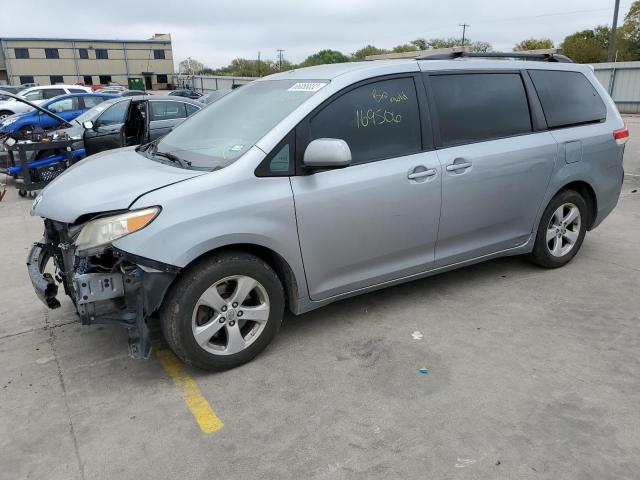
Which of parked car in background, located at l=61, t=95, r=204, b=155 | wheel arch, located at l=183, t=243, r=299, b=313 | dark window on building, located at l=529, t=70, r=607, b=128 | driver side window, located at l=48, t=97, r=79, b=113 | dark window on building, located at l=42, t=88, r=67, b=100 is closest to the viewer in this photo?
wheel arch, located at l=183, t=243, r=299, b=313

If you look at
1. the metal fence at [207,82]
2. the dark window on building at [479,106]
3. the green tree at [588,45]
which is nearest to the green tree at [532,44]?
the green tree at [588,45]

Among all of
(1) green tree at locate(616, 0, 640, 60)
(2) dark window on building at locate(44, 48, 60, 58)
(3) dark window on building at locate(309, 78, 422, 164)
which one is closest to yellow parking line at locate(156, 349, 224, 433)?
(3) dark window on building at locate(309, 78, 422, 164)

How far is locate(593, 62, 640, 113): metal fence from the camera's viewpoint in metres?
26.9

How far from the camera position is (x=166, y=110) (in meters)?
9.98

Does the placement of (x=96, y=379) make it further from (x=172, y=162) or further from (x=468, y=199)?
(x=468, y=199)

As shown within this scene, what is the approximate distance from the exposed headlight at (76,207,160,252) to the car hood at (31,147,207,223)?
0.07 meters

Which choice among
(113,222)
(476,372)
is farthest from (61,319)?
(476,372)

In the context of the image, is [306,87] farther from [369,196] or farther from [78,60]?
[78,60]

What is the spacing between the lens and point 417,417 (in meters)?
2.86

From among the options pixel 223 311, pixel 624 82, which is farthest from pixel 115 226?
pixel 624 82

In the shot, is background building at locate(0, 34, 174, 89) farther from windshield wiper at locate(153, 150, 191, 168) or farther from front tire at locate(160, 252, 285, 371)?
front tire at locate(160, 252, 285, 371)

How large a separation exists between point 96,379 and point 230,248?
1.19 m

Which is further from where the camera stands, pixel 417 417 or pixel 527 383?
pixel 527 383

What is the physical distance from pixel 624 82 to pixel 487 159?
1129 inches
